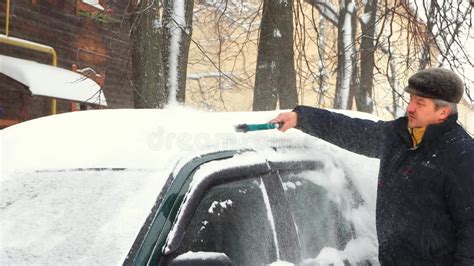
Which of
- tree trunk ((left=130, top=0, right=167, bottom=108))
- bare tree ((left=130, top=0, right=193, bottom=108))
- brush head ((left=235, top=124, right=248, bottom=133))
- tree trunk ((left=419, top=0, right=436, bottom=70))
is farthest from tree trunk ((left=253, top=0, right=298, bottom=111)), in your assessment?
brush head ((left=235, top=124, right=248, bottom=133))

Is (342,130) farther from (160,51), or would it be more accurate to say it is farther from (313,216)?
(160,51)

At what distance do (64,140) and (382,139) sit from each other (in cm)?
169

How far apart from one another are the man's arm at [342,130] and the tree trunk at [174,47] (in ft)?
13.5

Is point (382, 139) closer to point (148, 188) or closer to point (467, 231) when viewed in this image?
point (467, 231)

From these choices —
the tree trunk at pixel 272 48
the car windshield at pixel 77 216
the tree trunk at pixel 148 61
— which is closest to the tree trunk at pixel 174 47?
the tree trunk at pixel 148 61

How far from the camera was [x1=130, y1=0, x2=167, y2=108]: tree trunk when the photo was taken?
7.12m

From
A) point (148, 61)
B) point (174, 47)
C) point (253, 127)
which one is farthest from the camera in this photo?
point (174, 47)

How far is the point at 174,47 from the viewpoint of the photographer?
7.41 metres

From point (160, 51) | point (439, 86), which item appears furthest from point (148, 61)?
point (439, 86)

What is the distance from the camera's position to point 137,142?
99.3 inches

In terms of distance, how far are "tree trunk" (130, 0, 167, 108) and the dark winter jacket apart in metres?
4.30

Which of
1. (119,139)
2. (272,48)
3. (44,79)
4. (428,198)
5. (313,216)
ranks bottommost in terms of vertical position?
(313,216)

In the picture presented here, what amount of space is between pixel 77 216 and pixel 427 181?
162 centimetres

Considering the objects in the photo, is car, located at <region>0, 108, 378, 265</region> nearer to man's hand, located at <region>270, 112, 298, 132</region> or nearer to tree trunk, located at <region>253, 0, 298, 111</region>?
man's hand, located at <region>270, 112, 298, 132</region>
